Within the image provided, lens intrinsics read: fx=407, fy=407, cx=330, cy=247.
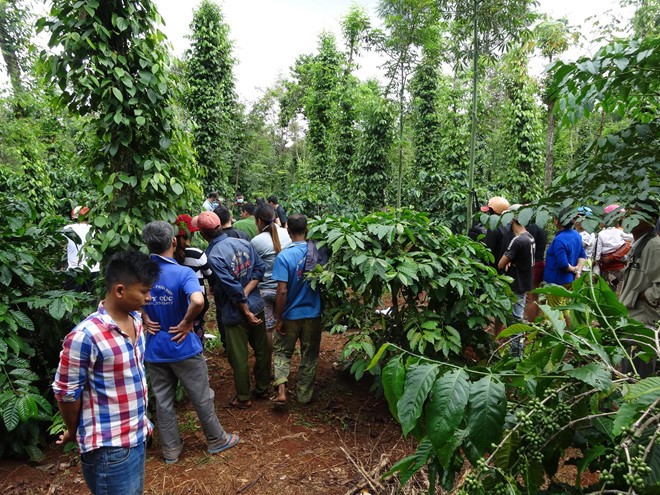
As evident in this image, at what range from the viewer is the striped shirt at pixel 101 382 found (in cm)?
186

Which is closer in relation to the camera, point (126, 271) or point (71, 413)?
point (71, 413)

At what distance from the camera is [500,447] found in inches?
39.1

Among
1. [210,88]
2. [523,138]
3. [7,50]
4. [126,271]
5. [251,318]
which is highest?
[7,50]

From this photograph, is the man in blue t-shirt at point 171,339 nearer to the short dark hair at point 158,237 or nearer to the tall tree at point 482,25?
the short dark hair at point 158,237

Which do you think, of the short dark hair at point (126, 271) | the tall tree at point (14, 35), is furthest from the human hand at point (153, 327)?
the tall tree at point (14, 35)

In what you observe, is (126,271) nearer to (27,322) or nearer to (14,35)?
(27,322)

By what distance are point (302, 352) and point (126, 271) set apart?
92.8 inches

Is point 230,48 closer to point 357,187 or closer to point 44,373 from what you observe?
point 357,187

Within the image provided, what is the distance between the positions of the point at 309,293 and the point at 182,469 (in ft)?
5.81

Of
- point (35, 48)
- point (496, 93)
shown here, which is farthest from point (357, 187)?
point (496, 93)

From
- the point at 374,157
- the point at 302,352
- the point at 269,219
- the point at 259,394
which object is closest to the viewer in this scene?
the point at 302,352

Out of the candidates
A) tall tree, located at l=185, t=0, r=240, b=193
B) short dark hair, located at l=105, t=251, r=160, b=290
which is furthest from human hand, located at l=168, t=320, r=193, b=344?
tall tree, located at l=185, t=0, r=240, b=193

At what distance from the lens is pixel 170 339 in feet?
10.1

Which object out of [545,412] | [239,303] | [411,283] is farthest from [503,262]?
[545,412]
